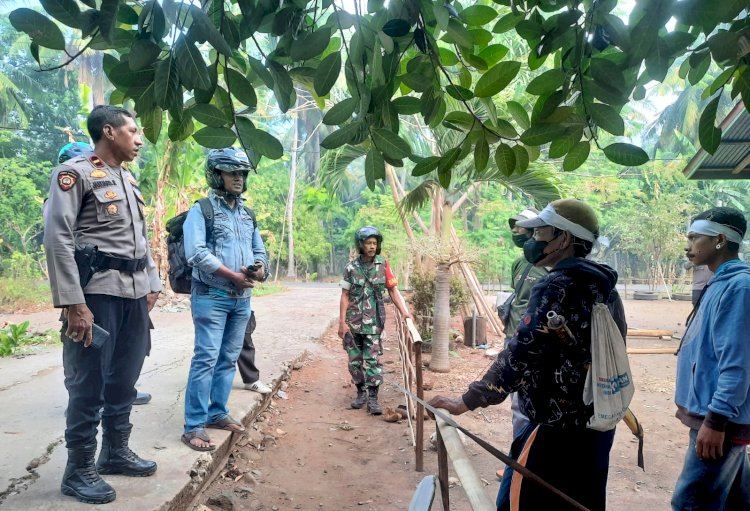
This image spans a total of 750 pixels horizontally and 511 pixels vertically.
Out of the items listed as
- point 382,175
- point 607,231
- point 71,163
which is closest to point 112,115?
point 71,163

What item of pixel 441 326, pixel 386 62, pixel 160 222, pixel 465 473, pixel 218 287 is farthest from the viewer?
pixel 160 222

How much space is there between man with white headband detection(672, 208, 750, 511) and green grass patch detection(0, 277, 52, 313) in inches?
509

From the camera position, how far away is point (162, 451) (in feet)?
10.4

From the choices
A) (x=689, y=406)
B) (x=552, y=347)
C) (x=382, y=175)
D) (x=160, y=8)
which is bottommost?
(x=689, y=406)

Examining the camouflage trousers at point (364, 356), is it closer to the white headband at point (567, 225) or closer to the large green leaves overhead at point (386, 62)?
the white headband at point (567, 225)

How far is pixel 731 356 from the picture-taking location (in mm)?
2184

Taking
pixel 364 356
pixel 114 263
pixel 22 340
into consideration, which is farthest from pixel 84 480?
pixel 22 340

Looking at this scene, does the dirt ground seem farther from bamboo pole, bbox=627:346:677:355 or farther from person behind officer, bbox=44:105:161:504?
bamboo pole, bbox=627:346:677:355

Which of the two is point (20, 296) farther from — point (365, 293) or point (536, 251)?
point (536, 251)

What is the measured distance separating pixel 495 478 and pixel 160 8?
12.4 feet

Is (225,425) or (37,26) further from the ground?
(37,26)

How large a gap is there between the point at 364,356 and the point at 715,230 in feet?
11.7

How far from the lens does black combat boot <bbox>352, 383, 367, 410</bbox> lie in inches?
219

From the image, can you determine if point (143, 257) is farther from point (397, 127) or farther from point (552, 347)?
point (552, 347)
